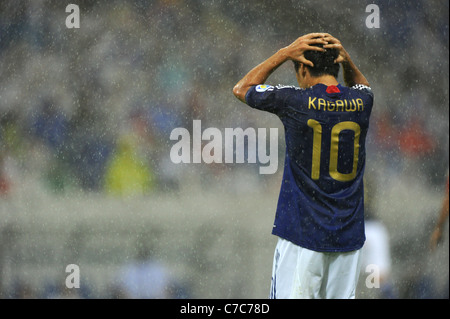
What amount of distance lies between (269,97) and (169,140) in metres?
1.35

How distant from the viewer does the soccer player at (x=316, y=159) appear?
155 cm

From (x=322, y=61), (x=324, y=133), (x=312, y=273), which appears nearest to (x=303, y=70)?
(x=322, y=61)

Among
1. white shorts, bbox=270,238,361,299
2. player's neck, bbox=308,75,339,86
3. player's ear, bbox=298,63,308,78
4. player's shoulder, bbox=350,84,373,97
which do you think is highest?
player's ear, bbox=298,63,308,78

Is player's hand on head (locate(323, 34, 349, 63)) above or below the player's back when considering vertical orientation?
above

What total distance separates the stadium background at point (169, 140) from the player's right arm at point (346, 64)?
824 mm

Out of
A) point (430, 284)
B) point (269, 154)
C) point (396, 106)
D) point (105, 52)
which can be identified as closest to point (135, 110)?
point (105, 52)

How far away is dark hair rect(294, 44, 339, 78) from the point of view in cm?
156

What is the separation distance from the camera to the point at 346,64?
1.65 metres

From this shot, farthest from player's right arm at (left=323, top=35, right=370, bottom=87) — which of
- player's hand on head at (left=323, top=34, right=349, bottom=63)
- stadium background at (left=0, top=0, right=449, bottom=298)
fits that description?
stadium background at (left=0, top=0, right=449, bottom=298)

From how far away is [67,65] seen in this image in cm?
271

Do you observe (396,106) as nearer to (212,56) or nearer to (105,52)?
(212,56)

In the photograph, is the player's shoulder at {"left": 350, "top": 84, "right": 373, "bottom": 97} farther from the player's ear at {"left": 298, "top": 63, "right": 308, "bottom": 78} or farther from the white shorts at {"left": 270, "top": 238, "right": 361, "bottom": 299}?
the white shorts at {"left": 270, "top": 238, "right": 361, "bottom": 299}

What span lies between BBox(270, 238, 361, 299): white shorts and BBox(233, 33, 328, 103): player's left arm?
461mm

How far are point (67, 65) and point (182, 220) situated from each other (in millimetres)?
988
